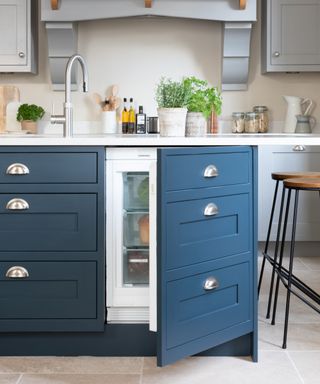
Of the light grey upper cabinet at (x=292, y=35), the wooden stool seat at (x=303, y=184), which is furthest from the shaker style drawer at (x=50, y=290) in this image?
the light grey upper cabinet at (x=292, y=35)

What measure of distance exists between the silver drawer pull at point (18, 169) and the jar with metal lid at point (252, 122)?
9.09 ft

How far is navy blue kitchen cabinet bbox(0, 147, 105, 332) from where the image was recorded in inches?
92.6

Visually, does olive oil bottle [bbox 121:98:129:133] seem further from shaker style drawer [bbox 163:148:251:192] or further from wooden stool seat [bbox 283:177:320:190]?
shaker style drawer [bbox 163:148:251:192]

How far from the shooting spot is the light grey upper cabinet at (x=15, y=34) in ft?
15.1

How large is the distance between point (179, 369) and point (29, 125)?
9.77ft

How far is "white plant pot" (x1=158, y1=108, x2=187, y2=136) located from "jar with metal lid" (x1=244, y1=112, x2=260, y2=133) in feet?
7.67

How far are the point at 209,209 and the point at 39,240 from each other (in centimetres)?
68

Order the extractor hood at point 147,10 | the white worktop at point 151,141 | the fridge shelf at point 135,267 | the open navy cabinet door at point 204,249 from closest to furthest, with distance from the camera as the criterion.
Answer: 1. the open navy cabinet door at point 204,249
2. the white worktop at point 151,141
3. the fridge shelf at point 135,267
4. the extractor hood at point 147,10

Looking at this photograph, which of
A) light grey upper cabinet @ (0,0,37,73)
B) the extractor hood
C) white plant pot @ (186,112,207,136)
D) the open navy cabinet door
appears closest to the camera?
the open navy cabinet door

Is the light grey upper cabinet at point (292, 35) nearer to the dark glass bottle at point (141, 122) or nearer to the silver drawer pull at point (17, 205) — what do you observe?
the dark glass bottle at point (141, 122)

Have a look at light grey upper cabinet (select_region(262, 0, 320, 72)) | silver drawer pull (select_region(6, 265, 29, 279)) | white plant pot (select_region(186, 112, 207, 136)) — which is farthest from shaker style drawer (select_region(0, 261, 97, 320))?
light grey upper cabinet (select_region(262, 0, 320, 72))

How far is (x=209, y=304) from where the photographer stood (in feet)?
7.45

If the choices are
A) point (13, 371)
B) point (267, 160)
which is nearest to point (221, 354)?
point (13, 371)

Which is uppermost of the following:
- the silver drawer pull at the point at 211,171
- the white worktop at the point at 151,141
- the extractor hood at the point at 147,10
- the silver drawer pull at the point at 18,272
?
the extractor hood at the point at 147,10
